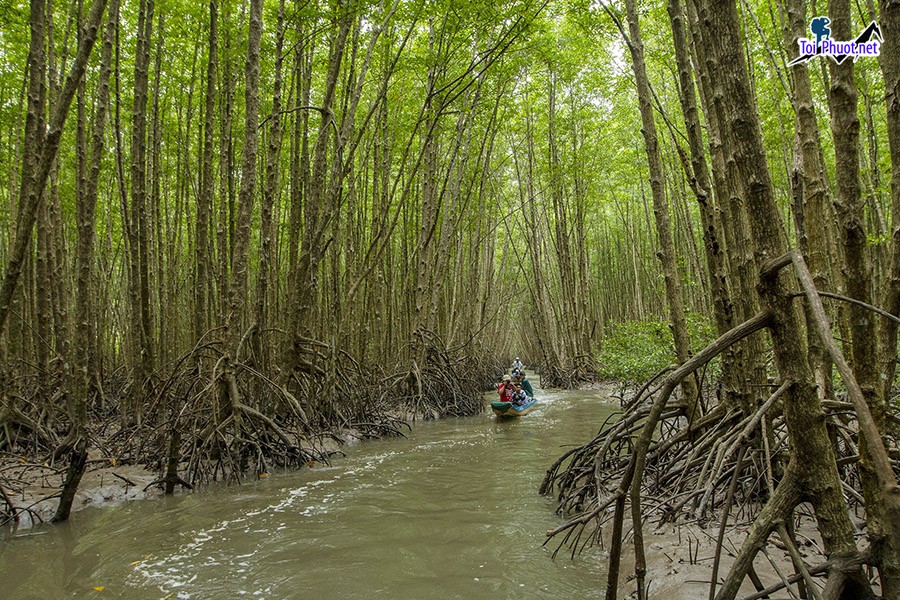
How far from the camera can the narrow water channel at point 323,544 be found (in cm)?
305

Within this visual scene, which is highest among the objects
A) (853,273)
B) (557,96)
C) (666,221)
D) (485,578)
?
(557,96)

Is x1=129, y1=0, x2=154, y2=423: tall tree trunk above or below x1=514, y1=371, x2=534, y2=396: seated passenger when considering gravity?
above

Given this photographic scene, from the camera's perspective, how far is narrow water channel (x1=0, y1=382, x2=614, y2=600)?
305 cm

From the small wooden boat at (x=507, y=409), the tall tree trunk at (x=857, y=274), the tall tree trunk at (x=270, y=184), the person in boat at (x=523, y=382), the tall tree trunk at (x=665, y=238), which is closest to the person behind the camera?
the tall tree trunk at (x=857, y=274)

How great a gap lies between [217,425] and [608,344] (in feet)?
30.7

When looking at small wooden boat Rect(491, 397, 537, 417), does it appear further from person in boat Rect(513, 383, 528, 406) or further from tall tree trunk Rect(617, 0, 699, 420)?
tall tree trunk Rect(617, 0, 699, 420)

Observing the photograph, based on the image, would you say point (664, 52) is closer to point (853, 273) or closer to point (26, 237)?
point (853, 273)

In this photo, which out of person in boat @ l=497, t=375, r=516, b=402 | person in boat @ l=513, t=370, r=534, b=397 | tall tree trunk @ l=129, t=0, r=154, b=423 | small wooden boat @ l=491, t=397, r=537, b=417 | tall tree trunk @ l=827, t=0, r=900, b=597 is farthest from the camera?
person in boat @ l=513, t=370, r=534, b=397

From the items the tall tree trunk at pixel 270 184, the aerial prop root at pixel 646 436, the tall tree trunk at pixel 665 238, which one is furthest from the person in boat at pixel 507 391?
the aerial prop root at pixel 646 436

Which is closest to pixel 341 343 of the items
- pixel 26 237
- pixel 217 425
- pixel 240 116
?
pixel 217 425

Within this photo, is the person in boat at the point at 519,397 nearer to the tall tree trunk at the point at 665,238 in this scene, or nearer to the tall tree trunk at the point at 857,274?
the tall tree trunk at the point at 665,238

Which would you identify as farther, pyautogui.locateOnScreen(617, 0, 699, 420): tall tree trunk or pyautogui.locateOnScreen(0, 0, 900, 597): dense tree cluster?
pyautogui.locateOnScreen(617, 0, 699, 420): tall tree trunk

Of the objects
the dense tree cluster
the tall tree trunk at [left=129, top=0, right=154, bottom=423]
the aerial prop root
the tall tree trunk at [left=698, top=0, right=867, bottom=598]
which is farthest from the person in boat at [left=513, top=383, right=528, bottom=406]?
the tall tree trunk at [left=698, top=0, right=867, bottom=598]

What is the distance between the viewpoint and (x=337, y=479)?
5.61 meters
